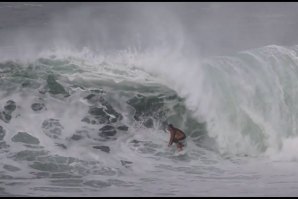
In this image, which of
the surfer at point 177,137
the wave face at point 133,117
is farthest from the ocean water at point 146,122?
the surfer at point 177,137

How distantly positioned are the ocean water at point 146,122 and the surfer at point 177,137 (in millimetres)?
167

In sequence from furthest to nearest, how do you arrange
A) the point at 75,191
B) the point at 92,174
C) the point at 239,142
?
the point at 239,142, the point at 92,174, the point at 75,191

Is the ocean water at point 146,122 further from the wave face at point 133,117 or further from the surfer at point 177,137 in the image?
the surfer at point 177,137

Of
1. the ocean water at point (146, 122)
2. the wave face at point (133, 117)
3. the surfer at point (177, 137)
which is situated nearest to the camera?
the ocean water at point (146, 122)

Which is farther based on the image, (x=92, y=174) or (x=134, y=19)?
(x=134, y=19)

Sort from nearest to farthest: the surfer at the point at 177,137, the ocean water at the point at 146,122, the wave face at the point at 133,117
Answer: the ocean water at the point at 146,122
the wave face at the point at 133,117
the surfer at the point at 177,137

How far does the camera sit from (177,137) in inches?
479

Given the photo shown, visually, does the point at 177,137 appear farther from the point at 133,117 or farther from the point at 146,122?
the point at 133,117

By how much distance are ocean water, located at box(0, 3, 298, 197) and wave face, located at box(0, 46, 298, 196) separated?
0.03m

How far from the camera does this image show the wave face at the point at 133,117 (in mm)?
10594

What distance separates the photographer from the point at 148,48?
16656mm

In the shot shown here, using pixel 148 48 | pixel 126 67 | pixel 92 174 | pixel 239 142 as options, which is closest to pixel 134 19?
pixel 148 48

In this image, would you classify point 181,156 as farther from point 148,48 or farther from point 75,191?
point 148,48

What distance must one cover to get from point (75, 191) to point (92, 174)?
37.6 inches
